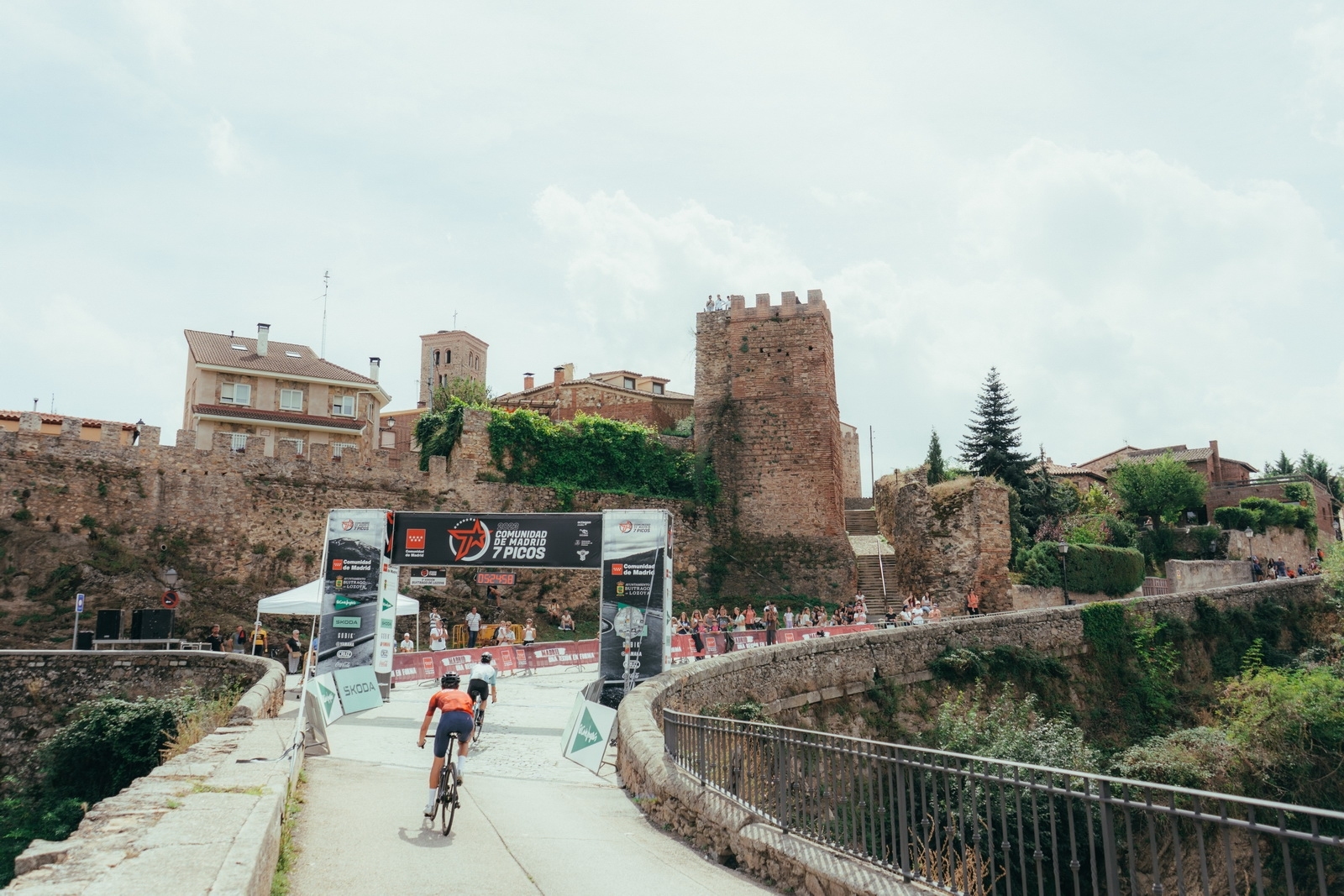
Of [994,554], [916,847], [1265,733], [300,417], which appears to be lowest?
[1265,733]

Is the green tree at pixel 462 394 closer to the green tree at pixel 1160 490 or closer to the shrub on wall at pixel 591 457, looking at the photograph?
the shrub on wall at pixel 591 457

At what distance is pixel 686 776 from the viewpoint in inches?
322

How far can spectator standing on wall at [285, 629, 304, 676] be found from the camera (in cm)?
2273

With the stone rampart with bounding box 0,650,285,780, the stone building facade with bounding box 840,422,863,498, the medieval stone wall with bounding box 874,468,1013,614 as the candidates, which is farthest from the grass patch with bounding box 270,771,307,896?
the stone building facade with bounding box 840,422,863,498

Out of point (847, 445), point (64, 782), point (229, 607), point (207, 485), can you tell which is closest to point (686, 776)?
point (64, 782)

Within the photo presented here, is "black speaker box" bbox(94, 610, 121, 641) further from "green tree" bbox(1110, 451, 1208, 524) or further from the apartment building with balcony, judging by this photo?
"green tree" bbox(1110, 451, 1208, 524)

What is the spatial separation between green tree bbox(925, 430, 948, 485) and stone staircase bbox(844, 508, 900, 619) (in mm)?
8979

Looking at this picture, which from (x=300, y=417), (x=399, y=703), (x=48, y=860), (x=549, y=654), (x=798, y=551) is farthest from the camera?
(x=300, y=417)

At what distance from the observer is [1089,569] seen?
37.0 meters

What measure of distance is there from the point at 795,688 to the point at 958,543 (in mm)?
19106

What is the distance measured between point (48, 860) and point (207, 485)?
85.1 ft

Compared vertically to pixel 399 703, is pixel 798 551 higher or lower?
higher

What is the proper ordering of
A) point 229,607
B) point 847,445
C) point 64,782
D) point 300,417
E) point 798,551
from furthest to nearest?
point 847,445 < point 300,417 < point 798,551 < point 229,607 < point 64,782

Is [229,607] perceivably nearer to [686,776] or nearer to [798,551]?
[798,551]
